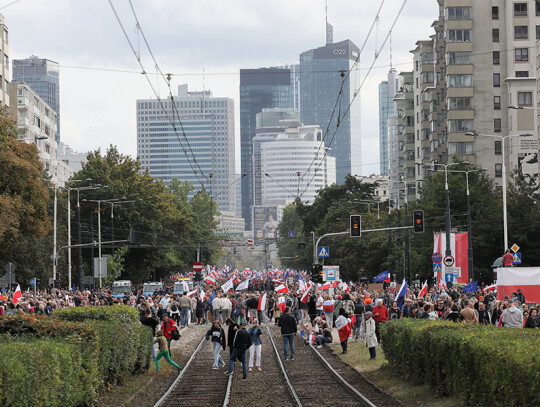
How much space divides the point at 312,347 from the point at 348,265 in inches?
2238

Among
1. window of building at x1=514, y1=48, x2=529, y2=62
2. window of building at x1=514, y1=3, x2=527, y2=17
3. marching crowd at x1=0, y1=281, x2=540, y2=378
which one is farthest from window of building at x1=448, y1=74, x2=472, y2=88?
marching crowd at x1=0, y1=281, x2=540, y2=378

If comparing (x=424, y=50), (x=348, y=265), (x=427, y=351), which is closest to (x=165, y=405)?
(x=427, y=351)

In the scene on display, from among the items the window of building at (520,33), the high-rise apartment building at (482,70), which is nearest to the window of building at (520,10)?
the high-rise apartment building at (482,70)

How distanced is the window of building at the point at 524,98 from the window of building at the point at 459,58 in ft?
32.5

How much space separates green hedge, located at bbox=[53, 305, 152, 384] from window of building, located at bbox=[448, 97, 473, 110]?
74308 mm

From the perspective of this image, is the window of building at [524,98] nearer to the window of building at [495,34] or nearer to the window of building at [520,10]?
the window of building at [520,10]

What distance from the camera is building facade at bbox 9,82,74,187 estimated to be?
357 ft

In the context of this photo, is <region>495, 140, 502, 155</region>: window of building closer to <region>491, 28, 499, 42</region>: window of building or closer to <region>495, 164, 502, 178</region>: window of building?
<region>495, 164, 502, 178</region>: window of building

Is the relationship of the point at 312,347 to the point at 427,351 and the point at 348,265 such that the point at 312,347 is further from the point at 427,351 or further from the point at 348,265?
the point at 348,265

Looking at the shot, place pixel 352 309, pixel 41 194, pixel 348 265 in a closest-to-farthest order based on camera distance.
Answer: pixel 352 309, pixel 41 194, pixel 348 265

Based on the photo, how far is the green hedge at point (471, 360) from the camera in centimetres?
1241

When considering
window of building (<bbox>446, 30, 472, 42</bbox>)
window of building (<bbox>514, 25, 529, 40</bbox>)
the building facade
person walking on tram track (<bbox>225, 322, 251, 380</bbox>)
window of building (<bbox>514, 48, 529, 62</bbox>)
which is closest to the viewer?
person walking on tram track (<bbox>225, 322, 251, 380</bbox>)

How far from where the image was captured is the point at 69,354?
1584 centimetres

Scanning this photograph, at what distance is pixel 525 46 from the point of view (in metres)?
91.7
